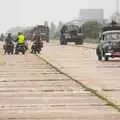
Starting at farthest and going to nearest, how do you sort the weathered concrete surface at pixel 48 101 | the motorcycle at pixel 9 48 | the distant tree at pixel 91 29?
the distant tree at pixel 91 29 → the motorcycle at pixel 9 48 → the weathered concrete surface at pixel 48 101

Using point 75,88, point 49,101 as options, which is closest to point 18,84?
point 75,88

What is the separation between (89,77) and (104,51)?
11.6m

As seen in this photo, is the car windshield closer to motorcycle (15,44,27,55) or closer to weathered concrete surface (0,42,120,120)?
motorcycle (15,44,27,55)

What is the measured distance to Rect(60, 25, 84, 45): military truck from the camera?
68938 millimetres

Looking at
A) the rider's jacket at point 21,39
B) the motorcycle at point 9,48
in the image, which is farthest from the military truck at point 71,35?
the rider's jacket at point 21,39

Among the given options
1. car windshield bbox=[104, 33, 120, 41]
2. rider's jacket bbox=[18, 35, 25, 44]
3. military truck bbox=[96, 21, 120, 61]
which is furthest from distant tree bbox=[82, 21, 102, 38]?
car windshield bbox=[104, 33, 120, 41]

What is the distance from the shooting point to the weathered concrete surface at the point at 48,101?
Answer: 468 inches

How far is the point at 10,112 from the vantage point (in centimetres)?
1248

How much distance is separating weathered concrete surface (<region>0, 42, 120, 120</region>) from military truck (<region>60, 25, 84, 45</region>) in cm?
4748

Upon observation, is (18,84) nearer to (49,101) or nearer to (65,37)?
(49,101)

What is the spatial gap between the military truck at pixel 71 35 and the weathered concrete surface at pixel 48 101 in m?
47.5

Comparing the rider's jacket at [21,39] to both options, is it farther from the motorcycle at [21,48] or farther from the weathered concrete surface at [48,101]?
the weathered concrete surface at [48,101]

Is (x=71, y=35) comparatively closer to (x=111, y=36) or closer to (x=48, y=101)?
(x=111, y=36)

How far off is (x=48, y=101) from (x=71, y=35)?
54848mm
